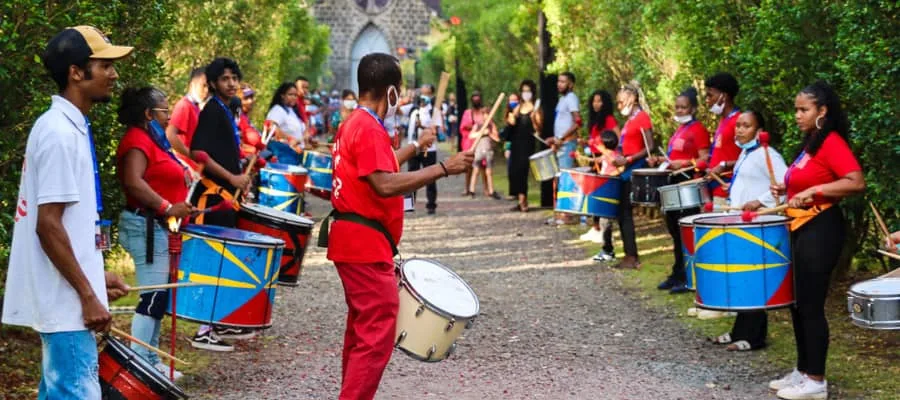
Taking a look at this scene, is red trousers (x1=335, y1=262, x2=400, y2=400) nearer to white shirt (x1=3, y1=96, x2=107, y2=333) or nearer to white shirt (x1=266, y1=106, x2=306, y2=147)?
white shirt (x1=3, y1=96, x2=107, y2=333)

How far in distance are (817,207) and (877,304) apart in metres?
1.48

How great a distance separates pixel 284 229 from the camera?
311 inches

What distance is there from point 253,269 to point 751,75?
471 cm

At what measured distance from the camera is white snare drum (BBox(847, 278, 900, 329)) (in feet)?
18.2

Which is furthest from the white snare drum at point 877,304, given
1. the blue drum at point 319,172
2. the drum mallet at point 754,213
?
the blue drum at point 319,172

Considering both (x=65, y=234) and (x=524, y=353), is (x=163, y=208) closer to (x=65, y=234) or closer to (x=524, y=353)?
(x=65, y=234)

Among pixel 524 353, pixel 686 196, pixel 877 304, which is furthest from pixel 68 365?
pixel 686 196

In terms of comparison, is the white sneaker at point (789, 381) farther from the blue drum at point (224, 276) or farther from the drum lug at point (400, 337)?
the blue drum at point (224, 276)

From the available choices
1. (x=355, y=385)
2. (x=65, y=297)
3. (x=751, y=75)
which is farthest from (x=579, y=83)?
(x=65, y=297)

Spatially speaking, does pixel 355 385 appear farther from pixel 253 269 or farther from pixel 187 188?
pixel 187 188

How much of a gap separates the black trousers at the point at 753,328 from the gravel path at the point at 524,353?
24 cm

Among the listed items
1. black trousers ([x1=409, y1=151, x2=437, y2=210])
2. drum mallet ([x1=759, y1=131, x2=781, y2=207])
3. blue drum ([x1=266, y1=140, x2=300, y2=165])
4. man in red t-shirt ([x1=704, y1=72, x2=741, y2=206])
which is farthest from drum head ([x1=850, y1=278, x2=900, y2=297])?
black trousers ([x1=409, y1=151, x2=437, y2=210])

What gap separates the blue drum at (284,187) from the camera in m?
13.2

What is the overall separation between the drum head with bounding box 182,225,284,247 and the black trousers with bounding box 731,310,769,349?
131 inches
